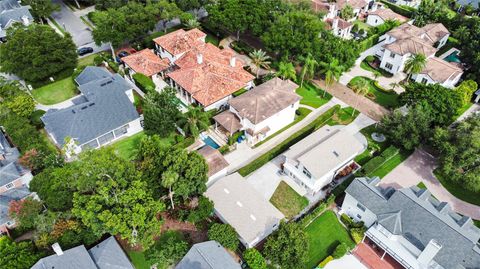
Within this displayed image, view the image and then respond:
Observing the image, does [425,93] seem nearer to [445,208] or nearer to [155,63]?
[445,208]

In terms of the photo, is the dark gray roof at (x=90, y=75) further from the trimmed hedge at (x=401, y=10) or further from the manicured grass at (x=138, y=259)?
the trimmed hedge at (x=401, y=10)

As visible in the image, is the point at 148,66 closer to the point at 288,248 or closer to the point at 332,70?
the point at 332,70

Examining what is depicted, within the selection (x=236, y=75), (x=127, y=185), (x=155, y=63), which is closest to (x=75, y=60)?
(x=155, y=63)

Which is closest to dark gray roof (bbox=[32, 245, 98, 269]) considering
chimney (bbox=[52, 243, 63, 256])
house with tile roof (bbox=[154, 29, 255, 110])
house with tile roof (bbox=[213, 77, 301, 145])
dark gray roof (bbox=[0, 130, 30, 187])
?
chimney (bbox=[52, 243, 63, 256])

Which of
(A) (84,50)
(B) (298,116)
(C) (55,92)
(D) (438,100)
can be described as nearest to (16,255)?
(C) (55,92)

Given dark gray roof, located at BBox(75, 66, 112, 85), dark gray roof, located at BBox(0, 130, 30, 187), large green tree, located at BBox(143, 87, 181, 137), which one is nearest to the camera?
dark gray roof, located at BBox(0, 130, 30, 187)

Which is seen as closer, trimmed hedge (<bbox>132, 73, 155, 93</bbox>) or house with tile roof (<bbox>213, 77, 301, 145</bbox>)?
house with tile roof (<bbox>213, 77, 301, 145</bbox>)

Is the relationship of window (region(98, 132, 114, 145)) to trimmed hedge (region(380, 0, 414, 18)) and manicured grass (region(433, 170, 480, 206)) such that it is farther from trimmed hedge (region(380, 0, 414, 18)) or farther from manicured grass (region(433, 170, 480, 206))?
→ trimmed hedge (region(380, 0, 414, 18))

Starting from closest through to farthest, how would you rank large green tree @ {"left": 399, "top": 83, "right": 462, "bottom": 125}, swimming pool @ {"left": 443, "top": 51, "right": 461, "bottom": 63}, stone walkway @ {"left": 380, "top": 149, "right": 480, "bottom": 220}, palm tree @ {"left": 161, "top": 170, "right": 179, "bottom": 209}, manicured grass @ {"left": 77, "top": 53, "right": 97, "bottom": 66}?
palm tree @ {"left": 161, "top": 170, "right": 179, "bottom": 209} < stone walkway @ {"left": 380, "top": 149, "right": 480, "bottom": 220} < large green tree @ {"left": 399, "top": 83, "right": 462, "bottom": 125} < manicured grass @ {"left": 77, "top": 53, "right": 97, "bottom": 66} < swimming pool @ {"left": 443, "top": 51, "right": 461, "bottom": 63}
